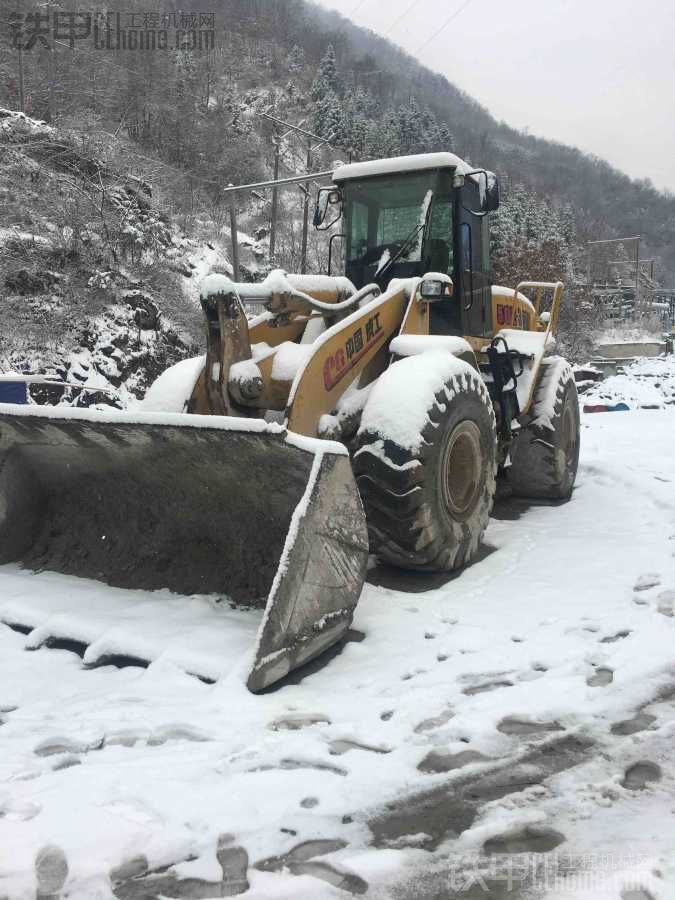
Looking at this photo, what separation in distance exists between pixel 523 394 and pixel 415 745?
4.13 m

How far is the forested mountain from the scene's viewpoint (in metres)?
26.7

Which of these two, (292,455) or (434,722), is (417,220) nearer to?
(292,455)

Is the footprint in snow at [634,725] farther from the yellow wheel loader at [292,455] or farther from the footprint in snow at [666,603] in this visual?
the yellow wheel loader at [292,455]

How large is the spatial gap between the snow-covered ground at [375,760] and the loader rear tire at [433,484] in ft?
0.90

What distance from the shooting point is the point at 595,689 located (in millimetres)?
2938

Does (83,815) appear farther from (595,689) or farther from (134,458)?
(134,458)

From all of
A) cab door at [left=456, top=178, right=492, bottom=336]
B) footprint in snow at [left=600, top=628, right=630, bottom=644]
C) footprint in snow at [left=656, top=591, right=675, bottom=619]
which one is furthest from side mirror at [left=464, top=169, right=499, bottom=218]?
footprint in snow at [left=600, top=628, right=630, bottom=644]

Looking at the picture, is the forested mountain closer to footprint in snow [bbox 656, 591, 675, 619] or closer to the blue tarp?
the blue tarp

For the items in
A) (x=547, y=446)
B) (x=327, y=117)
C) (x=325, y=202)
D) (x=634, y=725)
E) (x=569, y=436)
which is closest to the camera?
(x=634, y=725)

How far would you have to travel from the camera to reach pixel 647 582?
165 inches

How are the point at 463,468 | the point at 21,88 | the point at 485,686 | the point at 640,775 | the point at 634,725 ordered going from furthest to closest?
the point at 21,88 < the point at 463,468 < the point at 485,686 < the point at 634,725 < the point at 640,775

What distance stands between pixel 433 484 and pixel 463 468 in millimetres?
544

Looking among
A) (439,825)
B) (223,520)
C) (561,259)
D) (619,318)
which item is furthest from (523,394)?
(619,318)

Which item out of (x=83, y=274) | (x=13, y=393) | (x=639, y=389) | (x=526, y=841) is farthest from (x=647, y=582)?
Answer: (x=83, y=274)
